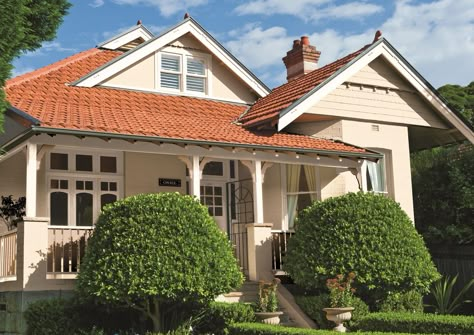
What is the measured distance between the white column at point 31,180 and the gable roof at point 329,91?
6.13 meters

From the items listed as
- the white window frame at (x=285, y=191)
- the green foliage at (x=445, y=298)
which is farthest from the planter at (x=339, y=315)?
the green foliage at (x=445, y=298)

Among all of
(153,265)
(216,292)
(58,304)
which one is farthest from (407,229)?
(58,304)

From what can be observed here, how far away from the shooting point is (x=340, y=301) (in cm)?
1361

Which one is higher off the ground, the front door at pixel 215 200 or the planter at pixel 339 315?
the front door at pixel 215 200

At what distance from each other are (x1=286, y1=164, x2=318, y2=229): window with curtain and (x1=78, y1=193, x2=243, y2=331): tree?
211 inches

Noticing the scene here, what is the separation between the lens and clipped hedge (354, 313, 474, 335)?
1245cm

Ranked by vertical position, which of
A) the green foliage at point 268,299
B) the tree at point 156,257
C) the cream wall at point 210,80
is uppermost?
the cream wall at point 210,80

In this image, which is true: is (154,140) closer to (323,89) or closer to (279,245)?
(279,245)

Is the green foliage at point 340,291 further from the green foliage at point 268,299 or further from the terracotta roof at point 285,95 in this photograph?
the terracotta roof at point 285,95

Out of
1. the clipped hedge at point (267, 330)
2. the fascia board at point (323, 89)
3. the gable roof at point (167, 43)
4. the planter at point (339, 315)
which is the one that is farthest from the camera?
the gable roof at point (167, 43)

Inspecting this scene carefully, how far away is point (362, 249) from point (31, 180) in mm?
6639

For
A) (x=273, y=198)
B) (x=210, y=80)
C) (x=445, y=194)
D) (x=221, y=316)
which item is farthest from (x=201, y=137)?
(x=445, y=194)

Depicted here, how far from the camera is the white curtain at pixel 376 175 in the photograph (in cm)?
1938

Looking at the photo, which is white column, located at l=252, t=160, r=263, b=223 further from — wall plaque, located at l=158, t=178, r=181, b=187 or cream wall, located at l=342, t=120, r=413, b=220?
cream wall, located at l=342, t=120, r=413, b=220
